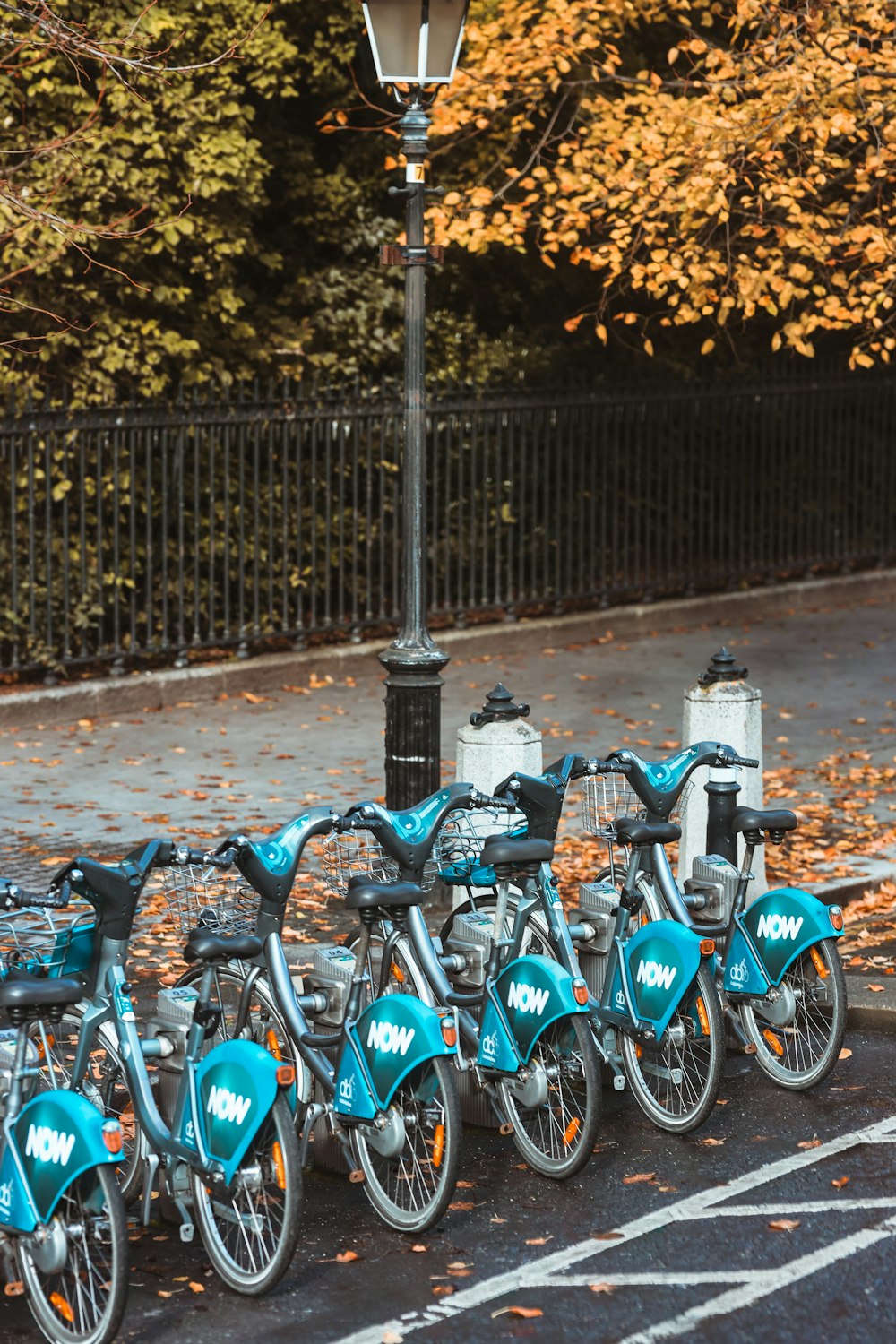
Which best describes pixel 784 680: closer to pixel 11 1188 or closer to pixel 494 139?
pixel 494 139

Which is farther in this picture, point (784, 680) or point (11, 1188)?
point (784, 680)

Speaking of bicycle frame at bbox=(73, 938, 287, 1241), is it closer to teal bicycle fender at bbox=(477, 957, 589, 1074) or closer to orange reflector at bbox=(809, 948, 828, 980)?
teal bicycle fender at bbox=(477, 957, 589, 1074)

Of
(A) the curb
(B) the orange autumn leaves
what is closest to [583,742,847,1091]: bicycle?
(B) the orange autumn leaves

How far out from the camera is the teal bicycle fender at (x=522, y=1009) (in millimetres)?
5566

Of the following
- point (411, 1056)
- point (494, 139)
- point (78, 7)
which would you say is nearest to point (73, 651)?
point (78, 7)

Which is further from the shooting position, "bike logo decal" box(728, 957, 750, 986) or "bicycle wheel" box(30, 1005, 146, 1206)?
"bike logo decal" box(728, 957, 750, 986)

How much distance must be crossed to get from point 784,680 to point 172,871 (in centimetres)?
939

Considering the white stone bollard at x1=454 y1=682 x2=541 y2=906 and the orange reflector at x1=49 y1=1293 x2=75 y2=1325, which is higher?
the white stone bollard at x1=454 y1=682 x2=541 y2=906

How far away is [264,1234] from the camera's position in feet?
16.2

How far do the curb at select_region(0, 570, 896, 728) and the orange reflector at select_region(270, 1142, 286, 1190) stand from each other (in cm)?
792

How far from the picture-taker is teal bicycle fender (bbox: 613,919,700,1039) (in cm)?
595

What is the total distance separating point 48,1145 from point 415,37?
16.4ft

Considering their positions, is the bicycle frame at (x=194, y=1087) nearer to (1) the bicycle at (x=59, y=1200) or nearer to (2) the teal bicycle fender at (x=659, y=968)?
(1) the bicycle at (x=59, y=1200)

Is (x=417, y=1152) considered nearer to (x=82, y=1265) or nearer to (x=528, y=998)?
(x=528, y=998)
